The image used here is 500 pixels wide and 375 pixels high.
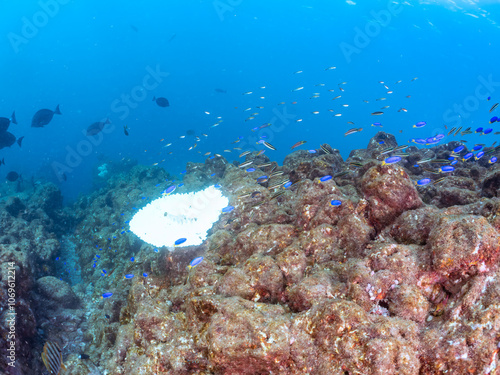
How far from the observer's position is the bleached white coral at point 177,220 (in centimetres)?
548

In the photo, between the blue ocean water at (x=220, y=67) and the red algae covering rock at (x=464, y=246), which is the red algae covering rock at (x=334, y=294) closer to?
the red algae covering rock at (x=464, y=246)

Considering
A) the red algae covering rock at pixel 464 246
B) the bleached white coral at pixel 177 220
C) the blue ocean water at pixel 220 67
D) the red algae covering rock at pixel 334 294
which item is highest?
the red algae covering rock at pixel 464 246

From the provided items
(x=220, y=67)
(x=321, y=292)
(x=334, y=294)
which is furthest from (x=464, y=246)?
(x=220, y=67)

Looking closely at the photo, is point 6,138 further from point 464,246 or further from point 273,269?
point 464,246

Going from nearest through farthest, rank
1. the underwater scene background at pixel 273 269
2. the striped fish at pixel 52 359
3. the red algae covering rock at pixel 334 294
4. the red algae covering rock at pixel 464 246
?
the red algae covering rock at pixel 334 294
the underwater scene background at pixel 273 269
the red algae covering rock at pixel 464 246
the striped fish at pixel 52 359

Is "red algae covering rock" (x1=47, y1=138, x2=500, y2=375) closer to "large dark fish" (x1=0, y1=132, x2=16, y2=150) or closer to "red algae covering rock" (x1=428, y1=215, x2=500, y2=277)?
"red algae covering rock" (x1=428, y1=215, x2=500, y2=277)

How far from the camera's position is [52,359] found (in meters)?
4.76

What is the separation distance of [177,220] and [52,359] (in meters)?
3.10

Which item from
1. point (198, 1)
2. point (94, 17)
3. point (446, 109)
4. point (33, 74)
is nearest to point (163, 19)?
point (198, 1)

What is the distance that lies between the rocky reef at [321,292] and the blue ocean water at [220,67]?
4644 centimetres

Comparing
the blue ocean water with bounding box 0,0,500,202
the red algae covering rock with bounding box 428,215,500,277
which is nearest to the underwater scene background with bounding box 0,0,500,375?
the red algae covering rock with bounding box 428,215,500,277

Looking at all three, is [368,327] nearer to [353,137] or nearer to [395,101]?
[353,137]

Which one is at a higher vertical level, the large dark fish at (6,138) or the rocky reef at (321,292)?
the rocky reef at (321,292)

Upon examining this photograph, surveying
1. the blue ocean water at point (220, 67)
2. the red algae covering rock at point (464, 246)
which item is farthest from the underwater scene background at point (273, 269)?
the blue ocean water at point (220, 67)
